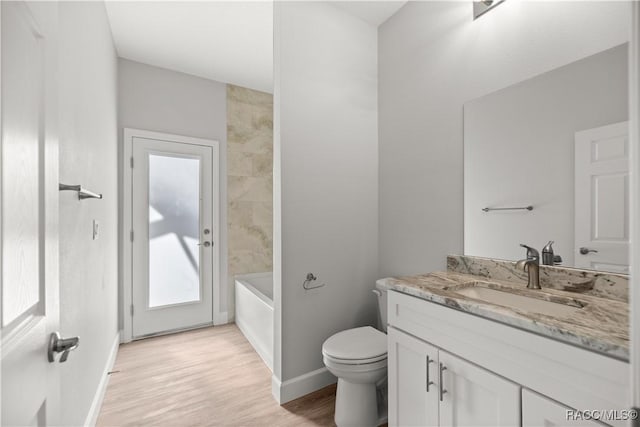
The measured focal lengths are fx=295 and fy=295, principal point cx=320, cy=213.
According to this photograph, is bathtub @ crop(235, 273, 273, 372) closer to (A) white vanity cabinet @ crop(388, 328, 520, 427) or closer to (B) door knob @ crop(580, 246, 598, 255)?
(A) white vanity cabinet @ crop(388, 328, 520, 427)

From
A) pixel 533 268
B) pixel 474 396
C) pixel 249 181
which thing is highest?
pixel 249 181

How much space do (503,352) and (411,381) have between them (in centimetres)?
50

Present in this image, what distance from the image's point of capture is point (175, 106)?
10.2ft

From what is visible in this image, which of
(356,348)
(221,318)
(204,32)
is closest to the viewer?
(356,348)

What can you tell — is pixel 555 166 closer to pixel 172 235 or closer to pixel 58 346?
pixel 58 346

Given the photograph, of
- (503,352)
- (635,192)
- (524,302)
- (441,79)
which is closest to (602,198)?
(524,302)

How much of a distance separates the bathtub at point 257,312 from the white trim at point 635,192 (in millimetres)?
2081

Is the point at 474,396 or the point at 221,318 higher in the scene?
the point at 474,396

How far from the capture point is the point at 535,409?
903mm

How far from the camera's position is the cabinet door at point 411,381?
4.05ft

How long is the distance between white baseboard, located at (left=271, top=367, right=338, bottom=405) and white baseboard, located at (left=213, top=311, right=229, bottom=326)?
1.46 meters

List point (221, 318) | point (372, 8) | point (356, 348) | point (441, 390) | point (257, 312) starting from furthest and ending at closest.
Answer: point (221, 318) → point (257, 312) → point (372, 8) → point (356, 348) → point (441, 390)

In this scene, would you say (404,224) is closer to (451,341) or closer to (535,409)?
(451,341)

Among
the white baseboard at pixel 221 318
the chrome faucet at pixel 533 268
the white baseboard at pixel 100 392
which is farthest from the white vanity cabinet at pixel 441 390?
the white baseboard at pixel 221 318
